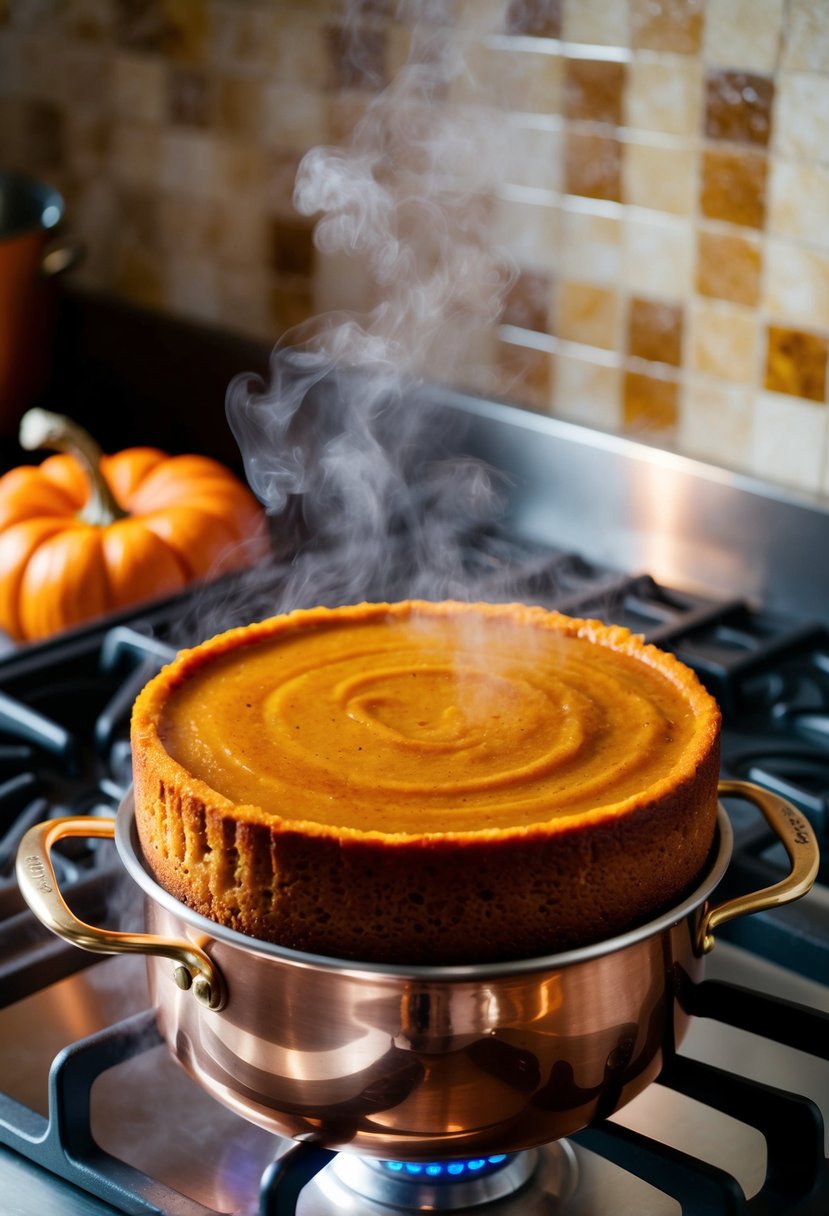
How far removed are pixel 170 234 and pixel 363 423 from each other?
0.39m

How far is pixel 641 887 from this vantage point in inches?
24.1

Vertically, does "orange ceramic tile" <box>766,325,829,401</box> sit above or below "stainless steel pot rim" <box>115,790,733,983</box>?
above

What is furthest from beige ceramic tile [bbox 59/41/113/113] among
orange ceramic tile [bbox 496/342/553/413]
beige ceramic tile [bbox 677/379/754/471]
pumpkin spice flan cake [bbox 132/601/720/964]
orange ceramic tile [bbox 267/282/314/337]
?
pumpkin spice flan cake [bbox 132/601/720/964]

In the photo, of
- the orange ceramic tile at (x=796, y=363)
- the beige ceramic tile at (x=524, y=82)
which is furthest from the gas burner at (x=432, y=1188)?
the beige ceramic tile at (x=524, y=82)

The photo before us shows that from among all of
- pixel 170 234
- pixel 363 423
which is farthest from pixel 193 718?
pixel 170 234

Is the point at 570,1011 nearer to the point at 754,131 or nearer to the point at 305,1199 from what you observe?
the point at 305,1199

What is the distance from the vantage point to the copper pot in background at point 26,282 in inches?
59.4

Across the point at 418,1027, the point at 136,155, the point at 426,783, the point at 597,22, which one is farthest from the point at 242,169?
the point at 418,1027

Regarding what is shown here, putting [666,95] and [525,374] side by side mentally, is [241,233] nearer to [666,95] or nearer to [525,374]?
[525,374]

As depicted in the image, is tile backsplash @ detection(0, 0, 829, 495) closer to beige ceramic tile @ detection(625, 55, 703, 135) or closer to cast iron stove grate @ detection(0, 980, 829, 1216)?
beige ceramic tile @ detection(625, 55, 703, 135)

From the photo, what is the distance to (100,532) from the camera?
4.46ft

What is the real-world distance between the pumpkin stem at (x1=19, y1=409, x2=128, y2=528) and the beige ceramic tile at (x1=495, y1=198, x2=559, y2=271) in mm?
451

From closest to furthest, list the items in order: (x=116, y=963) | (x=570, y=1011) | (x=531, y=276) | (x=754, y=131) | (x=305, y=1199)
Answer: (x=570, y=1011)
(x=305, y=1199)
(x=116, y=963)
(x=754, y=131)
(x=531, y=276)

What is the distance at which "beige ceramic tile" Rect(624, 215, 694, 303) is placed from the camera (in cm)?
127
